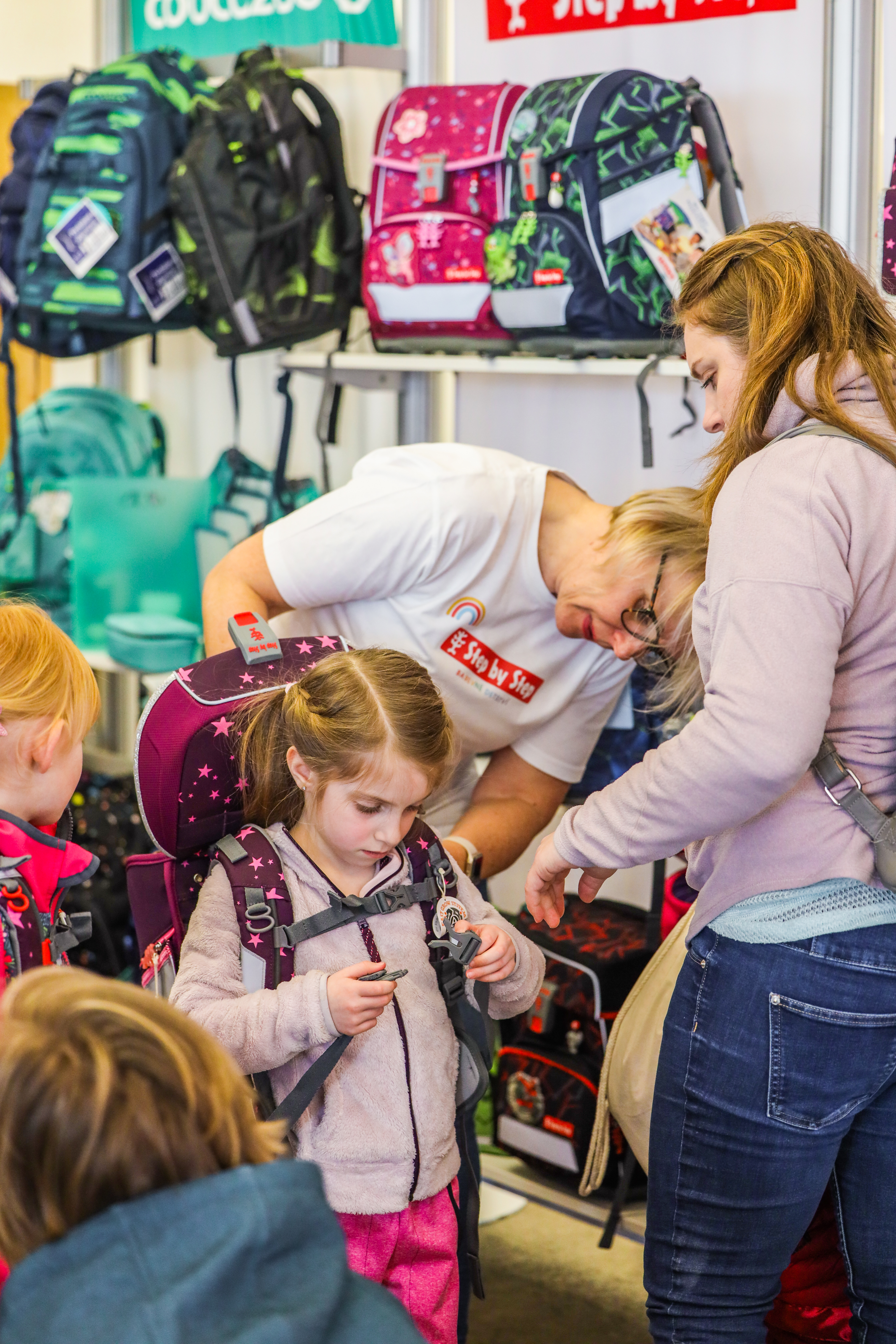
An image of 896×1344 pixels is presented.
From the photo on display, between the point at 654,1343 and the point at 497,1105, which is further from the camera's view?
the point at 497,1105

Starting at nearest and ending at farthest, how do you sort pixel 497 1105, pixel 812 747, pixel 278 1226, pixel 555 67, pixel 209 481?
pixel 278 1226 → pixel 812 747 → pixel 497 1105 → pixel 555 67 → pixel 209 481

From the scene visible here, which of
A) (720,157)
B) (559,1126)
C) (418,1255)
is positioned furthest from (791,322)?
(559,1126)

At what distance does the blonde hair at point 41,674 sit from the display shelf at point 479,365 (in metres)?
1.28

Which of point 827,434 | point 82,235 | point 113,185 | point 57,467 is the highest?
point 113,185

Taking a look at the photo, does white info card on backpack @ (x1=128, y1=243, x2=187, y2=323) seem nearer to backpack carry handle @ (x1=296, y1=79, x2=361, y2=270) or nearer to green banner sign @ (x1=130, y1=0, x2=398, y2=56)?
backpack carry handle @ (x1=296, y1=79, x2=361, y2=270)

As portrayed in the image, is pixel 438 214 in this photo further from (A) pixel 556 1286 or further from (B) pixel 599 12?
(A) pixel 556 1286

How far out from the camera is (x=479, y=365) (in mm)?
2764

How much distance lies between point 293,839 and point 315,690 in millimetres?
196

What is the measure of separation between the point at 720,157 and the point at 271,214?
1016 mm

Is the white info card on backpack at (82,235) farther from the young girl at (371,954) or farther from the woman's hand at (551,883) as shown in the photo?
the woman's hand at (551,883)

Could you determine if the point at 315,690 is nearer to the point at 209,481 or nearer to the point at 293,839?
the point at 293,839

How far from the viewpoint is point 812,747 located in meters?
1.31

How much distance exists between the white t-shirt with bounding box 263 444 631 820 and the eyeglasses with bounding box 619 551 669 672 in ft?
0.61

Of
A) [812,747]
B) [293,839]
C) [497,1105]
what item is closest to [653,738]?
[497,1105]
